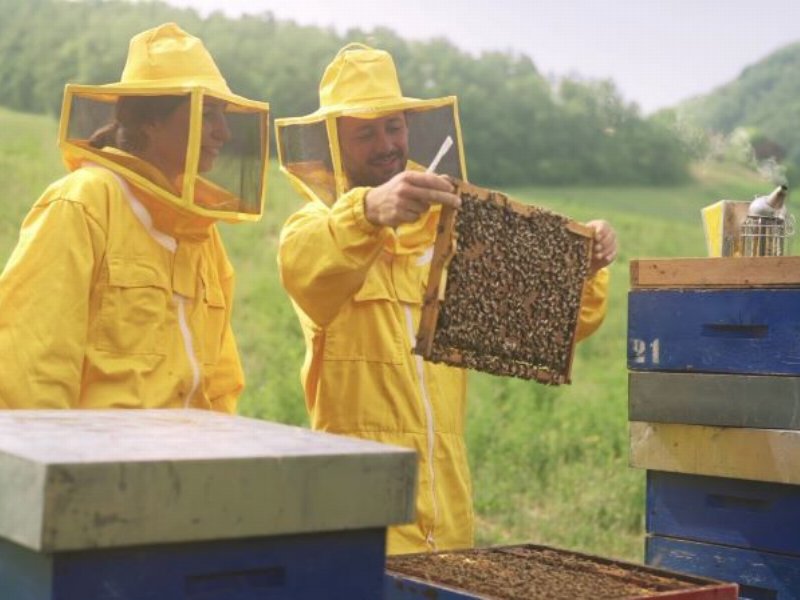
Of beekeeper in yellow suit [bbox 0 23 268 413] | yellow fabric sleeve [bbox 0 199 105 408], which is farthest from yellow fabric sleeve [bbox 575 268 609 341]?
yellow fabric sleeve [bbox 0 199 105 408]

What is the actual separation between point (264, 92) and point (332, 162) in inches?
245

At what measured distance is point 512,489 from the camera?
29.3 feet

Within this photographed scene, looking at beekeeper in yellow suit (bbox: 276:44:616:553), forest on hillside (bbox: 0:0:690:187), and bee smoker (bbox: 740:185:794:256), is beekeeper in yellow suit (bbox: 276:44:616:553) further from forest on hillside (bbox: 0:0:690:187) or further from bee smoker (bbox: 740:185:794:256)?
forest on hillside (bbox: 0:0:690:187)

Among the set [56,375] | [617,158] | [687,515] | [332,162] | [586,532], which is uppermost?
[617,158]

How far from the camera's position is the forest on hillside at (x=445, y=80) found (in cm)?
1055

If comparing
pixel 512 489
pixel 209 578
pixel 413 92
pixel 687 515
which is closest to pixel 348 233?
pixel 687 515

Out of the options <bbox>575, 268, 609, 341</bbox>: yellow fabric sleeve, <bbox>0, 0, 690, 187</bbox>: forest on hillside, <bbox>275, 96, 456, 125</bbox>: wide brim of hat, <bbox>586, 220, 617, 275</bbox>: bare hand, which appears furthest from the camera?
<bbox>0, 0, 690, 187</bbox>: forest on hillside

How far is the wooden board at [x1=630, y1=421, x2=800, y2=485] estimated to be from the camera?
9.85ft

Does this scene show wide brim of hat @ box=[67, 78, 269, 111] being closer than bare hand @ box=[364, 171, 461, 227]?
No

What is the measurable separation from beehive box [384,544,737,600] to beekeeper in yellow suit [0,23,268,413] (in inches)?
35.9

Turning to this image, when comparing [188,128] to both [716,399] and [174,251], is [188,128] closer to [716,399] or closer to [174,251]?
[174,251]

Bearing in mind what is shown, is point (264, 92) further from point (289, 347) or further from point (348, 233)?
point (348, 233)

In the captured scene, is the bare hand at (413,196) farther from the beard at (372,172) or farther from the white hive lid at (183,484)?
the white hive lid at (183,484)

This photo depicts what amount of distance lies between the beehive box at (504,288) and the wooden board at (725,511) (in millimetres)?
416
